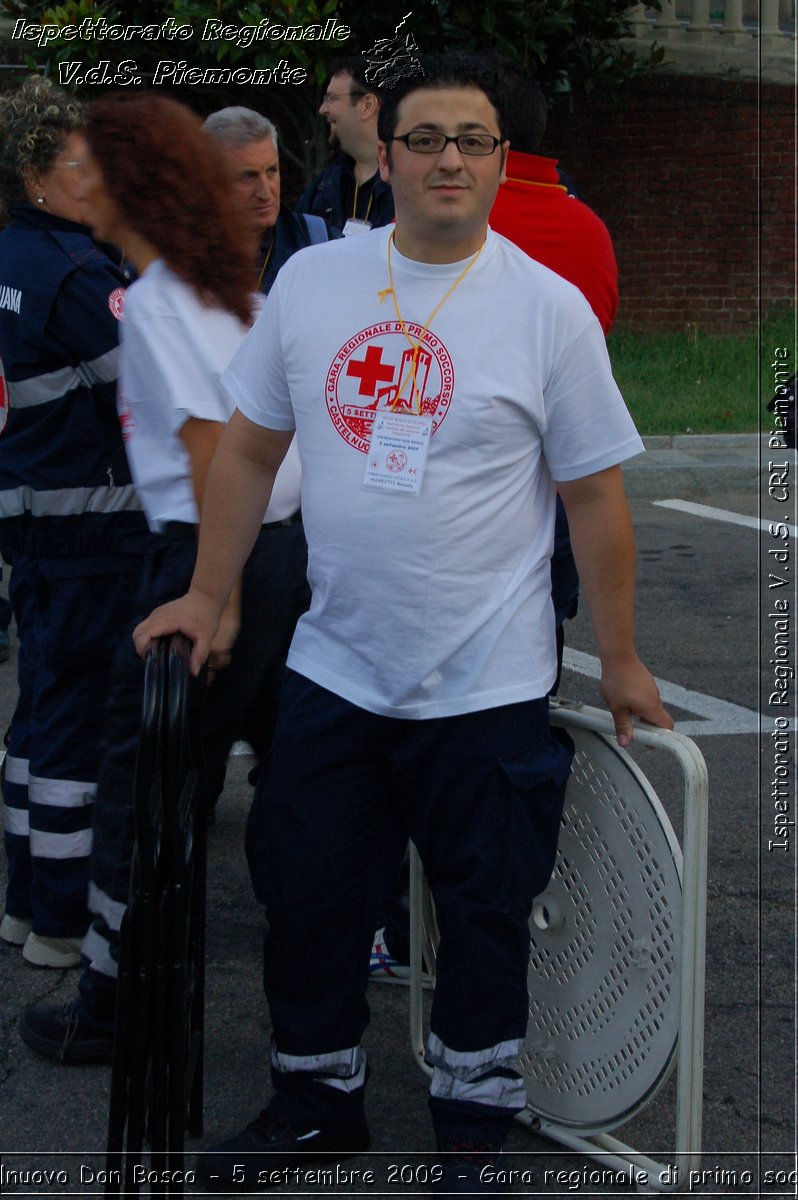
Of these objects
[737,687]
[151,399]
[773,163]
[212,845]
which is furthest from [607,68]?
[151,399]

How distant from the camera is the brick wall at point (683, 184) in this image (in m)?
13.2

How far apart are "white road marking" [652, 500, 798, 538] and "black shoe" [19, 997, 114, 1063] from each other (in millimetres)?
6052

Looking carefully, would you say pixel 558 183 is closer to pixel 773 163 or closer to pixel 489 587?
pixel 489 587

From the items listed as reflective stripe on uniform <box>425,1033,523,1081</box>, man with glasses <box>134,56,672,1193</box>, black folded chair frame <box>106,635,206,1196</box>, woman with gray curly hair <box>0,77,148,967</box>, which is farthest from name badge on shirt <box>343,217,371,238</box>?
reflective stripe on uniform <box>425,1033,523,1081</box>

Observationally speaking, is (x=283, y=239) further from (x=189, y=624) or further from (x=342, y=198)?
(x=189, y=624)

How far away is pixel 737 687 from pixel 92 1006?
3.27 meters

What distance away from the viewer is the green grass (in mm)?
10641

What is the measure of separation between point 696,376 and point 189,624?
9.96m

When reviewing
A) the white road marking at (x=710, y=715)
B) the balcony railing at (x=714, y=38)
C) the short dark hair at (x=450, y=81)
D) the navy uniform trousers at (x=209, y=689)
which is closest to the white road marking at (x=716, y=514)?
the white road marking at (x=710, y=715)

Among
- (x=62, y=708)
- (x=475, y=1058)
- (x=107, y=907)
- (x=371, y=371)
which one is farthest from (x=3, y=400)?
(x=475, y=1058)

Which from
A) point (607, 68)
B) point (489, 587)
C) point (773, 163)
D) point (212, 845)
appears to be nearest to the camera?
point (489, 587)

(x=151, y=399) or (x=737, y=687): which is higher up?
(x=151, y=399)

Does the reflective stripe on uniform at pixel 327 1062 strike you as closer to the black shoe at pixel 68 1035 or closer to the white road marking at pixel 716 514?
the black shoe at pixel 68 1035

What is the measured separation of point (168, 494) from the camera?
9.43 feet
